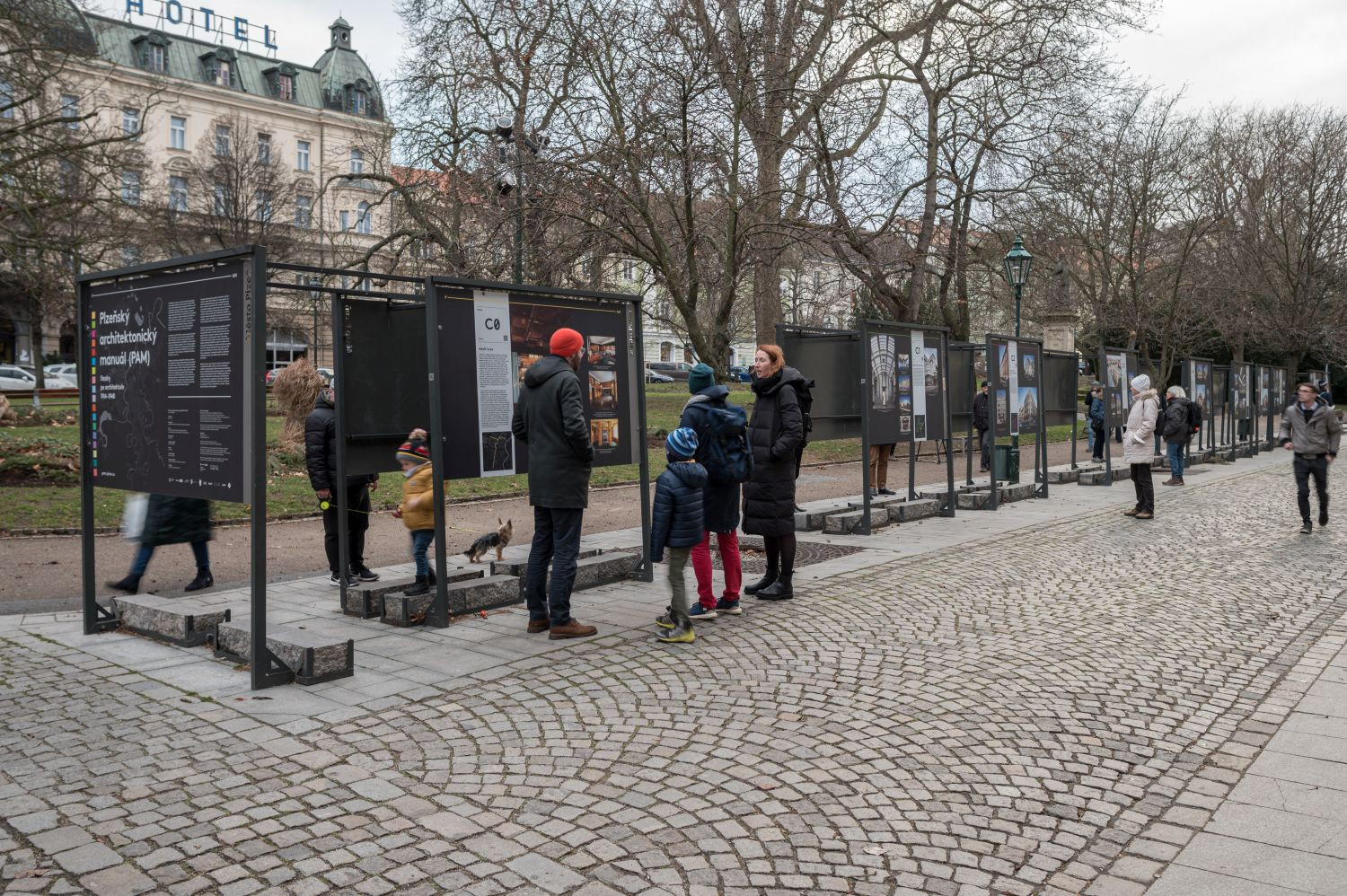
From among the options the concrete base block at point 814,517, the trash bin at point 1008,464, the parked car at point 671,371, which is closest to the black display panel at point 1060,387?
the trash bin at point 1008,464

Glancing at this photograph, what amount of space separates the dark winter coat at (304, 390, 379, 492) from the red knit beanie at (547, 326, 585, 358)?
237 centimetres

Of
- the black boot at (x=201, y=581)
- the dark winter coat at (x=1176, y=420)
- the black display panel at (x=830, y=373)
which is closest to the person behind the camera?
the black boot at (x=201, y=581)

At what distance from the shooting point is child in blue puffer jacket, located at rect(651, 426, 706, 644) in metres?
6.85

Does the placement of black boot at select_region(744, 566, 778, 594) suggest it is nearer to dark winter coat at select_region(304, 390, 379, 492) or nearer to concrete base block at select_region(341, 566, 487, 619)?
concrete base block at select_region(341, 566, 487, 619)

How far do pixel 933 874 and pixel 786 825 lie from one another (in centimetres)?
59

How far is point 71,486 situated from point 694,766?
43.6 ft

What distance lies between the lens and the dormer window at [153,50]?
201ft

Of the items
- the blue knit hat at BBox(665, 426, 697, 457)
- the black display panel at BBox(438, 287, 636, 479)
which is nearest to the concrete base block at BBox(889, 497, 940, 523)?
the black display panel at BBox(438, 287, 636, 479)

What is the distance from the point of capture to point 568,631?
6859mm

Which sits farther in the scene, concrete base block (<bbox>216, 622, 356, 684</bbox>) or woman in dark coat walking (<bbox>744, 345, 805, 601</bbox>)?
woman in dark coat walking (<bbox>744, 345, 805, 601</bbox>)

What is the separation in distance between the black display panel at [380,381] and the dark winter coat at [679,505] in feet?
8.00

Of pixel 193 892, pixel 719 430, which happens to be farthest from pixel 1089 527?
pixel 193 892

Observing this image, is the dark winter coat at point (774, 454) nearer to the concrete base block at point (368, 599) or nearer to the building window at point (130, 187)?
the concrete base block at point (368, 599)

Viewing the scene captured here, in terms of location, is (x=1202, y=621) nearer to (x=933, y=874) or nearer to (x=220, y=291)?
(x=933, y=874)
